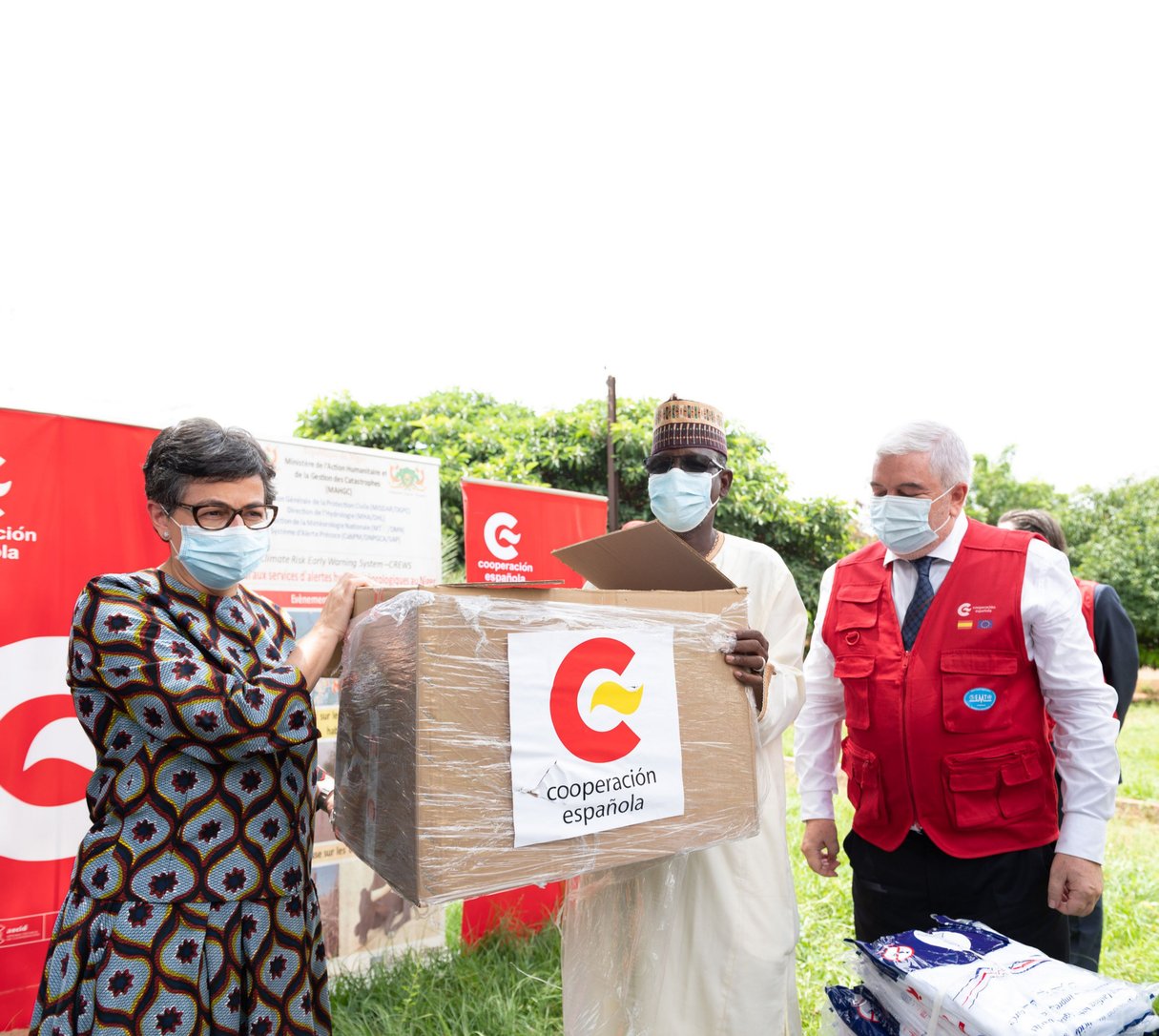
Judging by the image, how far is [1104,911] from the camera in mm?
4113

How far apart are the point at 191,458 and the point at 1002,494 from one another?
30794 mm

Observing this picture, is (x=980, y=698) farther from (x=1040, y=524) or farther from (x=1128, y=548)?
(x=1128, y=548)

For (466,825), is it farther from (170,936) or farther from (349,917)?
(349,917)

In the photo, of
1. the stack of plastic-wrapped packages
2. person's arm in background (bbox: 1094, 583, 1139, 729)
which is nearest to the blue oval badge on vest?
the stack of plastic-wrapped packages

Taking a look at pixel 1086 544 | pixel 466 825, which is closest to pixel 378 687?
pixel 466 825

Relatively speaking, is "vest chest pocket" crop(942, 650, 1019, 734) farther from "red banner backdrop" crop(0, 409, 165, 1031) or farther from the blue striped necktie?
"red banner backdrop" crop(0, 409, 165, 1031)

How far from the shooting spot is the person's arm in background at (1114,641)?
3.30 m

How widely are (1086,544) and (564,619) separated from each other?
76.8 feet

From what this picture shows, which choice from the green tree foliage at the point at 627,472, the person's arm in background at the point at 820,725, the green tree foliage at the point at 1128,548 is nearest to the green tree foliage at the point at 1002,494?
the green tree foliage at the point at 1128,548

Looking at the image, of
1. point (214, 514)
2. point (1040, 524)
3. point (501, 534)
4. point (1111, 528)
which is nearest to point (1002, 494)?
point (1111, 528)

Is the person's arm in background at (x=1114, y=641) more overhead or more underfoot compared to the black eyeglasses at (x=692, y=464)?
more underfoot

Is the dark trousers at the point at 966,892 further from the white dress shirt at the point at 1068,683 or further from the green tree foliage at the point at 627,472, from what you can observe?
the green tree foliage at the point at 627,472

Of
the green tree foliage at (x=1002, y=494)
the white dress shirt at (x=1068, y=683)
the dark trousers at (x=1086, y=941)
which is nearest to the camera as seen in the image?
the white dress shirt at (x=1068, y=683)

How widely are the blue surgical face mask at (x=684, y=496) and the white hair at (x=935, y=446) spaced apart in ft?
1.79
